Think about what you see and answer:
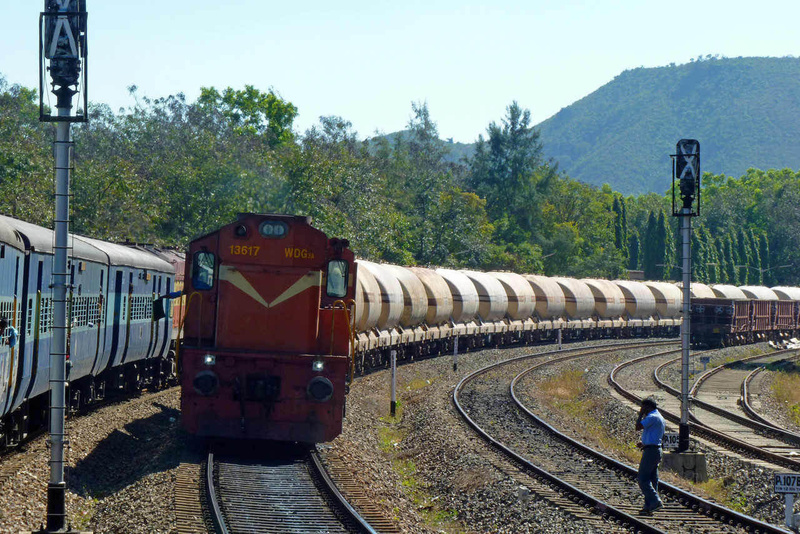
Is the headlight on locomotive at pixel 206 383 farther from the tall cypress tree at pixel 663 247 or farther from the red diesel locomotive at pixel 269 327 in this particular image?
the tall cypress tree at pixel 663 247

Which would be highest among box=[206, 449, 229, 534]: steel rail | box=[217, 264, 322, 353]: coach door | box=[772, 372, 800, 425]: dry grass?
box=[217, 264, 322, 353]: coach door

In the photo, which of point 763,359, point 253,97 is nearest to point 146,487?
point 763,359

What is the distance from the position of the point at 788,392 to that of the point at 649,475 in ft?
68.3

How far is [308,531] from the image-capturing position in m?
10.3

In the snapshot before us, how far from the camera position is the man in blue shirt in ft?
40.7

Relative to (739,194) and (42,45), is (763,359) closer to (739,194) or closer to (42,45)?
(42,45)

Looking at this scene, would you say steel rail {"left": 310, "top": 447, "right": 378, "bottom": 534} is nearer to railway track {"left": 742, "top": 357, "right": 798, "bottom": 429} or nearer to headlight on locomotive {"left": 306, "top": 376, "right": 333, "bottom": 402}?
headlight on locomotive {"left": 306, "top": 376, "right": 333, "bottom": 402}

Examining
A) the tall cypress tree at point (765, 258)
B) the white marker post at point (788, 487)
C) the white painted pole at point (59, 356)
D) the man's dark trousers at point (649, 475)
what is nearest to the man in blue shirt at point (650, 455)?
the man's dark trousers at point (649, 475)

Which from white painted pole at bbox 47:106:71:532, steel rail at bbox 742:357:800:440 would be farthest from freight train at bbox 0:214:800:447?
steel rail at bbox 742:357:800:440

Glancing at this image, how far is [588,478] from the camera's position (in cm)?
1460

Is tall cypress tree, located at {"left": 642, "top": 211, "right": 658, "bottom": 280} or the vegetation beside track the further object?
tall cypress tree, located at {"left": 642, "top": 211, "right": 658, "bottom": 280}

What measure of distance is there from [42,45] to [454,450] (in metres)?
9.74

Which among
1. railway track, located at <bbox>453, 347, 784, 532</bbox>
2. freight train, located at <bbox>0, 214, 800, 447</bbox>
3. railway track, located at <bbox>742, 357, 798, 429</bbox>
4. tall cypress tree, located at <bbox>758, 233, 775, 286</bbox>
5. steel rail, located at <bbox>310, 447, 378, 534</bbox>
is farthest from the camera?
tall cypress tree, located at <bbox>758, 233, 775, 286</bbox>

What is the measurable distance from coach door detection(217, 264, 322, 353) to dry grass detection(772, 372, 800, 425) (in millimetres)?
16157
